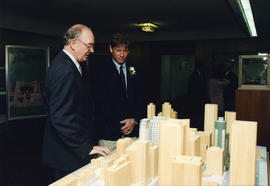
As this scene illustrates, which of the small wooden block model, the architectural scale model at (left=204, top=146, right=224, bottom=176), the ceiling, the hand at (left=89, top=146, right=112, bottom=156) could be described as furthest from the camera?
the ceiling

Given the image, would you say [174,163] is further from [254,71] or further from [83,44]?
[254,71]

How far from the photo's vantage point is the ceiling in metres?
5.14

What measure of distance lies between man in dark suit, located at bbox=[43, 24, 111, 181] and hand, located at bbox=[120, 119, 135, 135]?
51cm

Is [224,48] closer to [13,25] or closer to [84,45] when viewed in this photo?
[13,25]

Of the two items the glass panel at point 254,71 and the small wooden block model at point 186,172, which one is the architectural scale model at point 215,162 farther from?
the glass panel at point 254,71

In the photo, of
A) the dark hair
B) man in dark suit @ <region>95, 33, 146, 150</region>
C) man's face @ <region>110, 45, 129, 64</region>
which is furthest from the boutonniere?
the dark hair

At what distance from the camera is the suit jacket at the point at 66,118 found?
1.64 m

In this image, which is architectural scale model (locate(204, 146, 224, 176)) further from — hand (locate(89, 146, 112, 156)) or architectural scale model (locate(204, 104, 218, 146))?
hand (locate(89, 146, 112, 156))

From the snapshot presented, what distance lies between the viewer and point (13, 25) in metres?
6.42

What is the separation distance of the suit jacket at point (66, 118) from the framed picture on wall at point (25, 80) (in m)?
4.13

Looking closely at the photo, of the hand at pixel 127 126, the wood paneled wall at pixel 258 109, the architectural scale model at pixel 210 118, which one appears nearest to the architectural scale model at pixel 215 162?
the architectural scale model at pixel 210 118

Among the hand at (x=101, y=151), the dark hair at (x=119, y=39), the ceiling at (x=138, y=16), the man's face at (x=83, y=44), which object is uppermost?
the ceiling at (x=138, y=16)

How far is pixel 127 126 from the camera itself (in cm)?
233

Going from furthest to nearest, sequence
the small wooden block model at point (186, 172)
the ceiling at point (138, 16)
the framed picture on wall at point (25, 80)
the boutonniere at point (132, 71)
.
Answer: the framed picture on wall at point (25, 80)
the ceiling at point (138, 16)
the boutonniere at point (132, 71)
the small wooden block model at point (186, 172)
